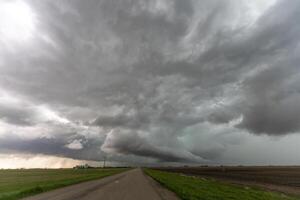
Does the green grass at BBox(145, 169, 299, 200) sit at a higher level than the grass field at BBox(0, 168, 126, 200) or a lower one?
lower

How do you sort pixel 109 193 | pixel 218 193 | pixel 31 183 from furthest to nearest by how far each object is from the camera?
pixel 31 183
pixel 218 193
pixel 109 193

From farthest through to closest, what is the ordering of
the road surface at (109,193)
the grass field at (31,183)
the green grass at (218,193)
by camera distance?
1. the grass field at (31,183)
2. the green grass at (218,193)
3. the road surface at (109,193)

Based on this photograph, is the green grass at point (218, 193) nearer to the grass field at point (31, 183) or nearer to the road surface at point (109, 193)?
the road surface at point (109, 193)

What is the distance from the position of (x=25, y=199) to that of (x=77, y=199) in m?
5.05

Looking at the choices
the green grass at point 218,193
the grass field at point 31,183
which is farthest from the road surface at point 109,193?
the grass field at point 31,183

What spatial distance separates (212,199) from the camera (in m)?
26.6

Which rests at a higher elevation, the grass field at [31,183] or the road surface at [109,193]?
the grass field at [31,183]

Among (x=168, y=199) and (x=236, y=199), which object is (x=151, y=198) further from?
(x=236, y=199)

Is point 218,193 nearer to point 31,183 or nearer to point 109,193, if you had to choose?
point 109,193

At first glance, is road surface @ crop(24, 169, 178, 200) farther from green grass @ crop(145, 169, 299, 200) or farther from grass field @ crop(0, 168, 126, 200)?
grass field @ crop(0, 168, 126, 200)

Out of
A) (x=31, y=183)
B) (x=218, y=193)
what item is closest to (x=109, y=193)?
(x=218, y=193)

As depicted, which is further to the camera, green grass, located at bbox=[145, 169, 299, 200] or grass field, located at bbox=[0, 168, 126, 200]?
grass field, located at bbox=[0, 168, 126, 200]

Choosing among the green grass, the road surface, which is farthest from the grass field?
the green grass

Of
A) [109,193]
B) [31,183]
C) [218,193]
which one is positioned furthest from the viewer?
[31,183]
